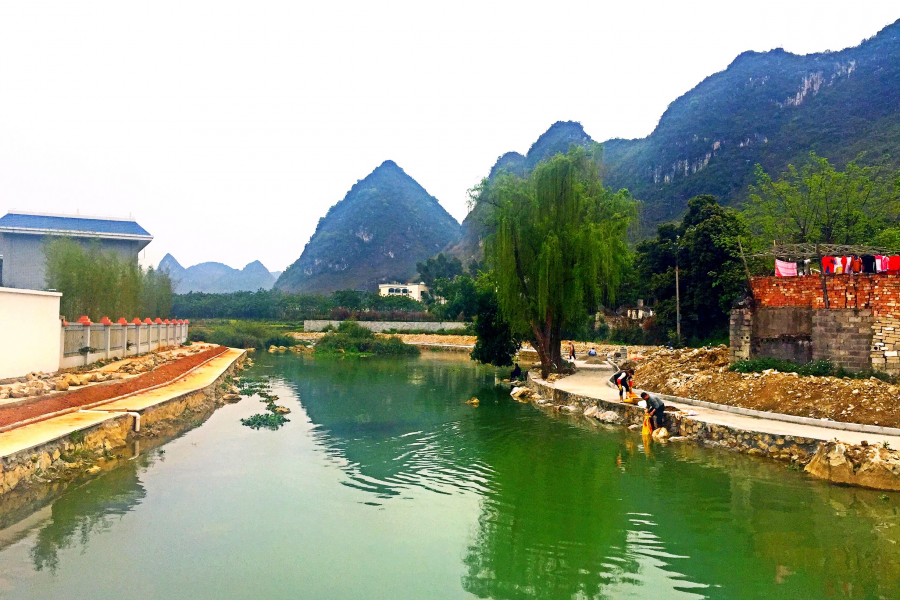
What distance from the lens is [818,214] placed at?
88.6 feet

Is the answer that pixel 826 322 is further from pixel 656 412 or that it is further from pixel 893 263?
pixel 656 412

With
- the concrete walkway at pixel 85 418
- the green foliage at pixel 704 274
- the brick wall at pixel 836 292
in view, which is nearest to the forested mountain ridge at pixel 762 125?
the green foliage at pixel 704 274

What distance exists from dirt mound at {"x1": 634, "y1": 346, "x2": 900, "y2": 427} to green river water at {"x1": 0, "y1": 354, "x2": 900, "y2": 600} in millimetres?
2337

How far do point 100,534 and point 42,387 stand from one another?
783 centimetres

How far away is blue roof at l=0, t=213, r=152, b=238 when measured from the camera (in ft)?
154

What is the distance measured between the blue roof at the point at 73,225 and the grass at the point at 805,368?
4793cm

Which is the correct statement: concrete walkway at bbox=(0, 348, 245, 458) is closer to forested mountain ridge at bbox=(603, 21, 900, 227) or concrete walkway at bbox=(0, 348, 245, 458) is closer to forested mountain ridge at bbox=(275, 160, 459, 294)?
forested mountain ridge at bbox=(603, 21, 900, 227)

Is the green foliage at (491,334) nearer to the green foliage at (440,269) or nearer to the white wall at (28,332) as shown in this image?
the white wall at (28,332)

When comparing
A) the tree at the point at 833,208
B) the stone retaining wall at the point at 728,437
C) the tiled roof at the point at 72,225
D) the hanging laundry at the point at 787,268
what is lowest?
the stone retaining wall at the point at 728,437

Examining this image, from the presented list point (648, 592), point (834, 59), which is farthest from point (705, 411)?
point (834, 59)

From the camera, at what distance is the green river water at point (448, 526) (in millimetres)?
6191

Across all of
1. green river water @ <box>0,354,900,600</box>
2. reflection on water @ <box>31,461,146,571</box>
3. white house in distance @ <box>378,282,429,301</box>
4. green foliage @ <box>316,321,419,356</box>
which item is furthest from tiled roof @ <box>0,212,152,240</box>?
white house in distance @ <box>378,282,429,301</box>

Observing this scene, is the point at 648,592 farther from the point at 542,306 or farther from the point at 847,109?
the point at 847,109

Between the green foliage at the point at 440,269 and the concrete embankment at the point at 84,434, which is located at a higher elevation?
the green foliage at the point at 440,269
